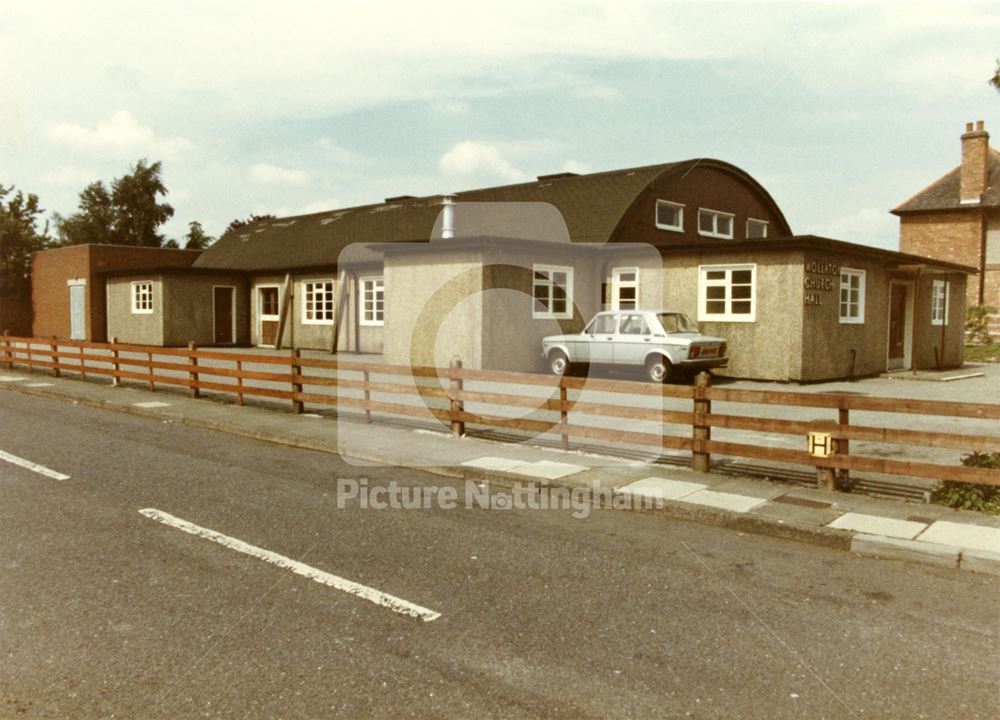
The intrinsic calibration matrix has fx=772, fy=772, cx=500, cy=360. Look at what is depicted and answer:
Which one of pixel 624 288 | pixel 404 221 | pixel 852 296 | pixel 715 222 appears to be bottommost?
pixel 852 296

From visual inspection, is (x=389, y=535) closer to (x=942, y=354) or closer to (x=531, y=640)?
(x=531, y=640)

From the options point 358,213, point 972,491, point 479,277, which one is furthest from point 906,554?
point 358,213

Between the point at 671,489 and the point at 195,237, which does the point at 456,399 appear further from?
the point at 195,237

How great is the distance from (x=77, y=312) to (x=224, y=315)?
862 cm

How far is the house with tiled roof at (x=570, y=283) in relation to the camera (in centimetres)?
1867

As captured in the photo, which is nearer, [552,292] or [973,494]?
[973,494]

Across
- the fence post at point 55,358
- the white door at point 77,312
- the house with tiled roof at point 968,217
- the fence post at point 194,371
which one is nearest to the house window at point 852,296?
the fence post at point 194,371

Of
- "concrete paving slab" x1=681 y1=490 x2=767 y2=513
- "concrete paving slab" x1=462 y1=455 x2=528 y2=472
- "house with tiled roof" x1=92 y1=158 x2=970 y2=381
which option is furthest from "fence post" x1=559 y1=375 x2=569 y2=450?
"house with tiled roof" x1=92 y1=158 x2=970 y2=381

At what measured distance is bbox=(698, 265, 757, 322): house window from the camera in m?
18.9

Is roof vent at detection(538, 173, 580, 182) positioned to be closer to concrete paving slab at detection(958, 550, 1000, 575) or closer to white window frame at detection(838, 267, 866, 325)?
white window frame at detection(838, 267, 866, 325)

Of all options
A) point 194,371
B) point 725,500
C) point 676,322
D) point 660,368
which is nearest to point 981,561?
point 725,500

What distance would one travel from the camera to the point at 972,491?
287 inches

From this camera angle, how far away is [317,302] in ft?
96.8

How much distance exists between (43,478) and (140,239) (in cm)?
5800
